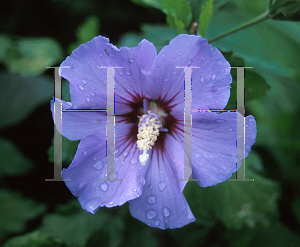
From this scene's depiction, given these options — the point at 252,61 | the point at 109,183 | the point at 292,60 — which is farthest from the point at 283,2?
the point at 292,60

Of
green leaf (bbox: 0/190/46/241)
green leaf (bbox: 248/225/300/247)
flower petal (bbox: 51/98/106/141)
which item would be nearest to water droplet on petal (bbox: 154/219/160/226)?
flower petal (bbox: 51/98/106/141)

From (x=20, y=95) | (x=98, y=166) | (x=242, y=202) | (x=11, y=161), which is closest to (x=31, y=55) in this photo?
(x=20, y=95)

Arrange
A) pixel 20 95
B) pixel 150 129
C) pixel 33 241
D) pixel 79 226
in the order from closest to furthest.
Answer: pixel 150 129
pixel 33 241
pixel 79 226
pixel 20 95

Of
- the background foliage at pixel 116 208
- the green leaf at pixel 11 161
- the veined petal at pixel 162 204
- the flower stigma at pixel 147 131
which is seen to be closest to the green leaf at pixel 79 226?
the background foliage at pixel 116 208

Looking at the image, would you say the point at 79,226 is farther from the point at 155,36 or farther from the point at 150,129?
the point at 155,36

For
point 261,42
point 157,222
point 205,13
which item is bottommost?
point 157,222

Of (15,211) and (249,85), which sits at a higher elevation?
(249,85)

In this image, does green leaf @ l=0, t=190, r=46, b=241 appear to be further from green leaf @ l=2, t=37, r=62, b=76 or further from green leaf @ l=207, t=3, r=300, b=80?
green leaf @ l=207, t=3, r=300, b=80
